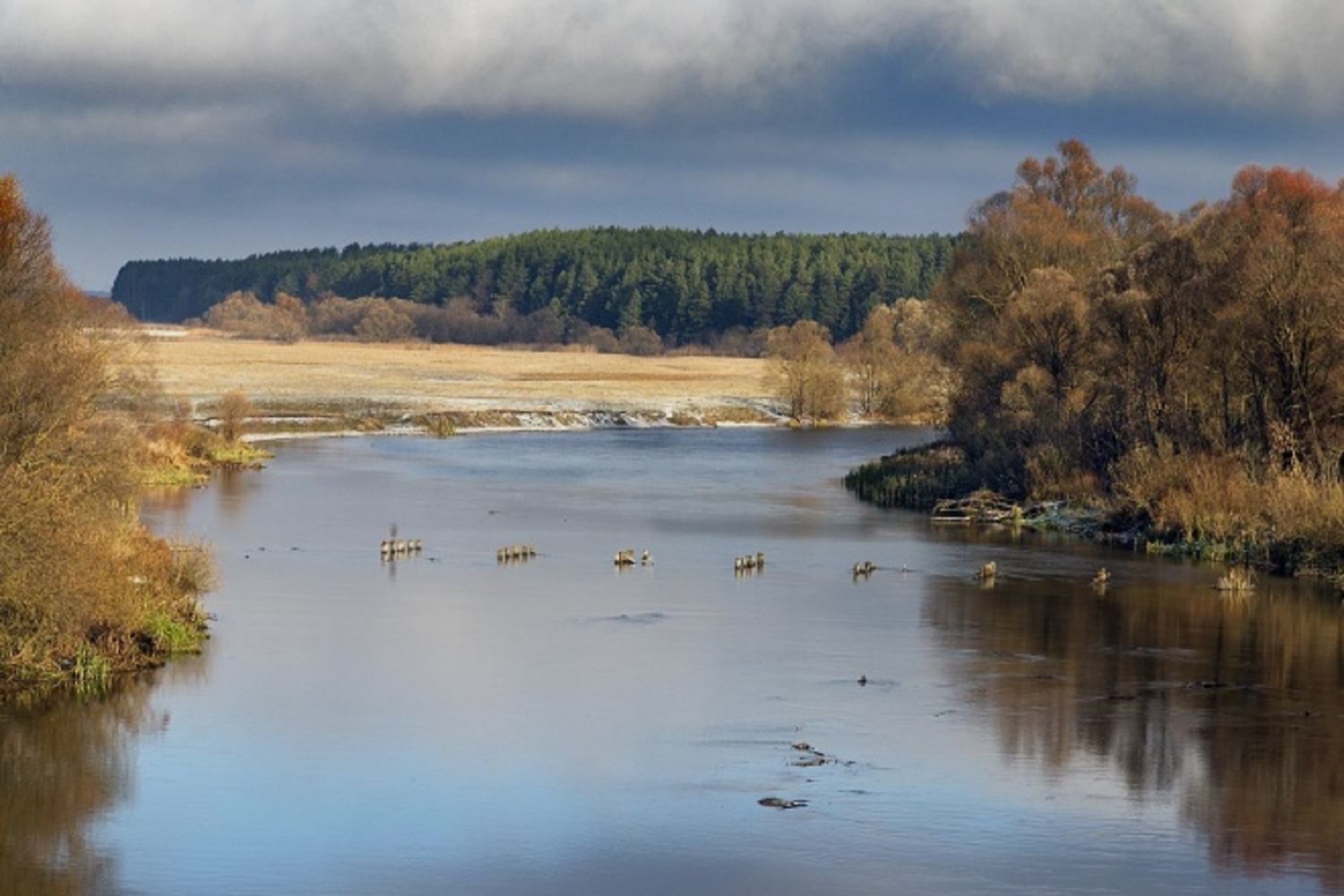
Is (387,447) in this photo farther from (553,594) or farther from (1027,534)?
(553,594)

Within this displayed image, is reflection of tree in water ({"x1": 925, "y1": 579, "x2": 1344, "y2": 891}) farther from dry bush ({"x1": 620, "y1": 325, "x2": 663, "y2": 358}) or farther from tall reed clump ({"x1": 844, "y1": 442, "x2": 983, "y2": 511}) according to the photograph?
dry bush ({"x1": 620, "y1": 325, "x2": 663, "y2": 358})

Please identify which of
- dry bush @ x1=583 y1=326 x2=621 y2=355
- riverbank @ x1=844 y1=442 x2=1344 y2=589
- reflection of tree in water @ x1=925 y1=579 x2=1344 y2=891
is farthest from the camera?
dry bush @ x1=583 y1=326 x2=621 y2=355

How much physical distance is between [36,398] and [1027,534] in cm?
2742

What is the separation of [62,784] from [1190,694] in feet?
51.9

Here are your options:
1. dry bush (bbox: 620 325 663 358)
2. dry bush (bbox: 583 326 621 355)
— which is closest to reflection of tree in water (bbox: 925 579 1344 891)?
dry bush (bbox: 620 325 663 358)

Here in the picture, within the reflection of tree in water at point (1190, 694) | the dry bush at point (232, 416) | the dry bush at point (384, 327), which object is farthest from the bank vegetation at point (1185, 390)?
the dry bush at point (384, 327)

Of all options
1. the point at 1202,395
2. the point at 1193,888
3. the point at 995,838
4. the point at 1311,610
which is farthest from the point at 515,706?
the point at 1202,395

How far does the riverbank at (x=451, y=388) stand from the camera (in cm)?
9700

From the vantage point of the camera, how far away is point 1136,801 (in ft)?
76.4

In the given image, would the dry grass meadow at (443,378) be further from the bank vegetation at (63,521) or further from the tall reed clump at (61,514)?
the tall reed clump at (61,514)

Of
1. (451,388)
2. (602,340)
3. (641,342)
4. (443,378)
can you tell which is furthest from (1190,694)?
(602,340)

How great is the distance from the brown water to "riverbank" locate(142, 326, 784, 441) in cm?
4199

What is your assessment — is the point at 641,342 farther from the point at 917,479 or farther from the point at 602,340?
the point at 917,479

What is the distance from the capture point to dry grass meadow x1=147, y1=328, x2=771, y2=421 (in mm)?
105062
